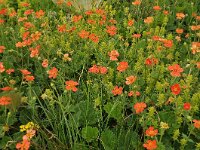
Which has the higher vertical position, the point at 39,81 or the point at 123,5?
the point at 123,5

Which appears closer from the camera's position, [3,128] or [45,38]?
[3,128]

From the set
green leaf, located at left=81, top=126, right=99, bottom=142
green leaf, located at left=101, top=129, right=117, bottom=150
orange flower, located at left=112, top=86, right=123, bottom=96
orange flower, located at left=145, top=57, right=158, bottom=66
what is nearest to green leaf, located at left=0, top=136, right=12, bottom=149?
green leaf, located at left=81, top=126, right=99, bottom=142

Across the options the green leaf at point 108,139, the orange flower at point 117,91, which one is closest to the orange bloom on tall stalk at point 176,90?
the orange flower at point 117,91

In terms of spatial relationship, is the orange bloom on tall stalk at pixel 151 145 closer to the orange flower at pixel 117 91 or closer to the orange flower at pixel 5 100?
the orange flower at pixel 117 91

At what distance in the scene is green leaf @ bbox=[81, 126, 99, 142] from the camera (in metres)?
2.59

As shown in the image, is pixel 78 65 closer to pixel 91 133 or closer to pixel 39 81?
pixel 39 81

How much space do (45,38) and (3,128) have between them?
112 cm

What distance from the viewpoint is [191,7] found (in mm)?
4309

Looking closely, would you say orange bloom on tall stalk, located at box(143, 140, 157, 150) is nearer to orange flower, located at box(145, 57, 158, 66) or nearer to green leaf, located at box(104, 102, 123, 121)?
green leaf, located at box(104, 102, 123, 121)

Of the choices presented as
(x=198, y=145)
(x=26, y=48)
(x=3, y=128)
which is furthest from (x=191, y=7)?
(x=3, y=128)

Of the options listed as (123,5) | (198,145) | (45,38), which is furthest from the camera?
(123,5)

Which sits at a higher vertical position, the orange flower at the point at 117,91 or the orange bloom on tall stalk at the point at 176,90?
the orange bloom on tall stalk at the point at 176,90

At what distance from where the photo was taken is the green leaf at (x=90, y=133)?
259cm

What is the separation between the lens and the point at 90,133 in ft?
8.55
